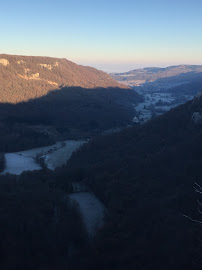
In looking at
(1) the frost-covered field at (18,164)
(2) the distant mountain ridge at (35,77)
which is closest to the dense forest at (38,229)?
(1) the frost-covered field at (18,164)

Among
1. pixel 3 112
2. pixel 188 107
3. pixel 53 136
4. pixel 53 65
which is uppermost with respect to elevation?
pixel 53 65

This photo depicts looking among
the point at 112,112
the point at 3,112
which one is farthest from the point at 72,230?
the point at 112,112

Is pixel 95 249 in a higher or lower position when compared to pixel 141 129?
lower

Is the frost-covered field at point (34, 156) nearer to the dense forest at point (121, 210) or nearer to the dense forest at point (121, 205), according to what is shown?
the dense forest at point (121, 205)

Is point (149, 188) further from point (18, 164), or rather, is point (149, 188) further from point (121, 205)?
point (18, 164)

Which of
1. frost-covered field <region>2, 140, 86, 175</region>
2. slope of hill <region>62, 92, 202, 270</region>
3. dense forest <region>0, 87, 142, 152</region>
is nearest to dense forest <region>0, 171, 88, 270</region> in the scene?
slope of hill <region>62, 92, 202, 270</region>

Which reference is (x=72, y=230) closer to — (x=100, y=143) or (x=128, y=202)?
(x=128, y=202)
